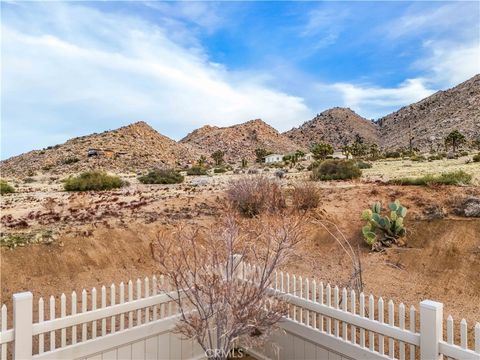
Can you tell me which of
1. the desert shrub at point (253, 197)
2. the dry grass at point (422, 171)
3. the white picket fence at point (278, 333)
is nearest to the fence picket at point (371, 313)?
the white picket fence at point (278, 333)

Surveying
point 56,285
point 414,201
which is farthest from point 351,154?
point 56,285

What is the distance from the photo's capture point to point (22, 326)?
4.36 m

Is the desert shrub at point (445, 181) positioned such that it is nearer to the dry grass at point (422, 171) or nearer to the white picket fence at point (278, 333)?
the dry grass at point (422, 171)

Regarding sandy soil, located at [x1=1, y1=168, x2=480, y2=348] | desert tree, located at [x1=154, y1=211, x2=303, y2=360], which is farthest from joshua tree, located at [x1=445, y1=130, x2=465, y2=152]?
desert tree, located at [x1=154, y1=211, x2=303, y2=360]

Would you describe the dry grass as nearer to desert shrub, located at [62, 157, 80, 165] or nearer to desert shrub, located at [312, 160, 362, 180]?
desert shrub, located at [312, 160, 362, 180]

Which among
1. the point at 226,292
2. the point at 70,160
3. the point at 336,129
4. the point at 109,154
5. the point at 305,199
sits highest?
the point at 336,129

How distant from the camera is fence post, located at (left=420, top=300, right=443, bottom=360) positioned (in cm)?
410

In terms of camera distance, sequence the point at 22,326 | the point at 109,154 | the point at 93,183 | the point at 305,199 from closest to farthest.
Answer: the point at 22,326 < the point at 305,199 < the point at 93,183 < the point at 109,154

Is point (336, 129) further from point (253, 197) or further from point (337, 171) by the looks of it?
point (253, 197)

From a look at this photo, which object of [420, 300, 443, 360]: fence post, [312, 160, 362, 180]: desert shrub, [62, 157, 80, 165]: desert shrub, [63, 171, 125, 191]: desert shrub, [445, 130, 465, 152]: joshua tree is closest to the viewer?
[420, 300, 443, 360]: fence post

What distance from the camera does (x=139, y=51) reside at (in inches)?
444

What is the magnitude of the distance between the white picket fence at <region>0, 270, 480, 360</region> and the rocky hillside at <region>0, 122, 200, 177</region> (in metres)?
49.8

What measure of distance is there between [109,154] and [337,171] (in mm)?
49047

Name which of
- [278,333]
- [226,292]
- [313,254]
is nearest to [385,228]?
[313,254]
